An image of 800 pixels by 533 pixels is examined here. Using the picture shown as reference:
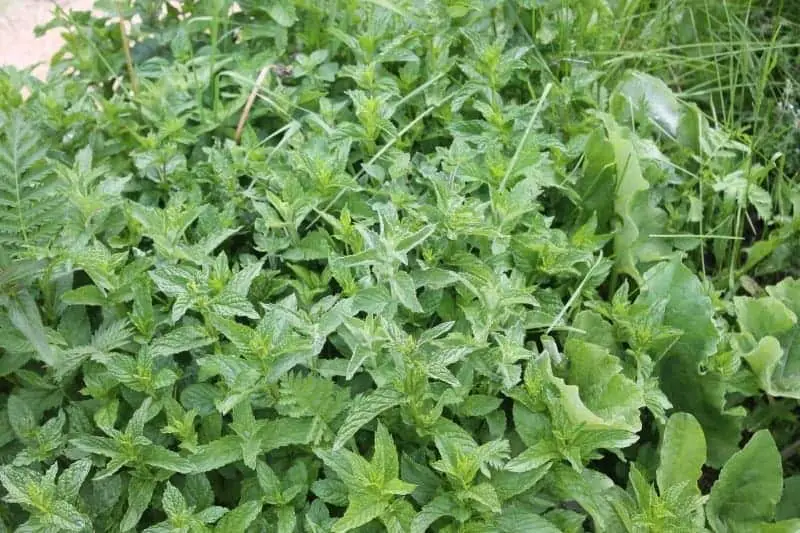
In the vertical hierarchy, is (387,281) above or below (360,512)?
above

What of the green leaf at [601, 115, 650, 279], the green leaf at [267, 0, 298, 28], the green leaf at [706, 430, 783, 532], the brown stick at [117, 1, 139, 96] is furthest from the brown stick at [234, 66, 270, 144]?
the green leaf at [706, 430, 783, 532]

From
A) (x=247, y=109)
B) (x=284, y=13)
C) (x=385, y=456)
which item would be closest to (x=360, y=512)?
(x=385, y=456)

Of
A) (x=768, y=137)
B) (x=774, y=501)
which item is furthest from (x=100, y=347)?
(x=768, y=137)

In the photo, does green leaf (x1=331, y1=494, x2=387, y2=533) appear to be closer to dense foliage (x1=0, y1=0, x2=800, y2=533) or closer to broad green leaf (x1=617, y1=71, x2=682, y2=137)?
dense foliage (x1=0, y1=0, x2=800, y2=533)

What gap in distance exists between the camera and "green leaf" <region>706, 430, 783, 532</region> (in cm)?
150

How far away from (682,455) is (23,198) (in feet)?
4.10

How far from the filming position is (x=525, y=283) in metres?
1.60

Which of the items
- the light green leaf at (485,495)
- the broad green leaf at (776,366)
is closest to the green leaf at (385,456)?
the light green leaf at (485,495)

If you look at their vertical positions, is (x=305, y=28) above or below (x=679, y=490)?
above

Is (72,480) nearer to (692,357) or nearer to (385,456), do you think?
(385,456)

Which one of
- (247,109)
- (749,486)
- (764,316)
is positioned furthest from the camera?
(247,109)

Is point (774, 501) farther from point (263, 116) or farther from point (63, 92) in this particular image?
point (63, 92)

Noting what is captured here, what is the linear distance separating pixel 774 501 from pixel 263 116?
136 cm

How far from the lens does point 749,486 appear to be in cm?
153
